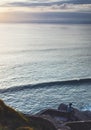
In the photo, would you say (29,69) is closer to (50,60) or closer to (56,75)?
(56,75)

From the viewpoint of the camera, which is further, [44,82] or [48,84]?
[44,82]

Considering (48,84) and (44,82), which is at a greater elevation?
(48,84)

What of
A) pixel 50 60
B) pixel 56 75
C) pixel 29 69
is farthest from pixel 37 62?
pixel 56 75

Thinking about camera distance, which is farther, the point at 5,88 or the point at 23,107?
the point at 5,88

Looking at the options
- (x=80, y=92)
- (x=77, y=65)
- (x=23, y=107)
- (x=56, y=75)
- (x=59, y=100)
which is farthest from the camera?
(x=77, y=65)

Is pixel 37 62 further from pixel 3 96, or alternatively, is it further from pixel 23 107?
pixel 23 107

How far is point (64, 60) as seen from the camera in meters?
131

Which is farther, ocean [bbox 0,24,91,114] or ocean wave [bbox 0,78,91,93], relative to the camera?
ocean wave [bbox 0,78,91,93]

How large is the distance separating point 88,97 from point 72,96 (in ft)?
11.2

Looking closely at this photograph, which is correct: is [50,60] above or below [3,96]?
below

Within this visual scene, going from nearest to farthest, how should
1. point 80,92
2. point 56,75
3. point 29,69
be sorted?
point 80,92
point 56,75
point 29,69

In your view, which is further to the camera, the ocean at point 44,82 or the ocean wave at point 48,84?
the ocean wave at point 48,84

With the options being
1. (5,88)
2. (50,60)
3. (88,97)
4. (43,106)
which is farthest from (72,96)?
(50,60)

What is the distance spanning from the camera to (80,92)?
8294 cm
